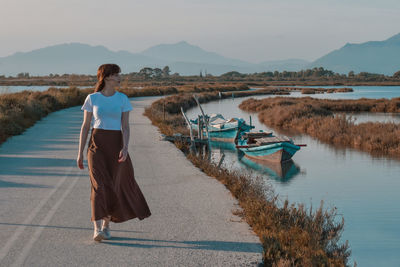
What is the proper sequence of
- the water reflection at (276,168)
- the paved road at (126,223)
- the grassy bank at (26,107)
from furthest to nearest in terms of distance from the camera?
the grassy bank at (26,107)
the water reflection at (276,168)
the paved road at (126,223)

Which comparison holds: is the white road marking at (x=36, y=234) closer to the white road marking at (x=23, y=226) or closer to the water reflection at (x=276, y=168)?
the white road marking at (x=23, y=226)

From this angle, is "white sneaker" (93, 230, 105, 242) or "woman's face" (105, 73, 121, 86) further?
"white sneaker" (93, 230, 105, 242)

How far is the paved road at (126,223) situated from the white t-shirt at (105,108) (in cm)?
161

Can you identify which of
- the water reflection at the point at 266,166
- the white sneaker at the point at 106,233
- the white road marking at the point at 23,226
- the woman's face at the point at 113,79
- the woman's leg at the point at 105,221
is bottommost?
the water reflection at the point at 266,166

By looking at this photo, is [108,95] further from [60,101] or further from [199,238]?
[60,101]

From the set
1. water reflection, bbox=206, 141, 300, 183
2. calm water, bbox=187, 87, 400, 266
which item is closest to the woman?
calm water, bbox=187, 87, 400, 266

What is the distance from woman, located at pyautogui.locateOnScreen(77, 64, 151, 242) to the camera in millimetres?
6355

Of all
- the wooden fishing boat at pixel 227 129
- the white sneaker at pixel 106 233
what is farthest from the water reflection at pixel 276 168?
the white sneaker at pixel 106 233

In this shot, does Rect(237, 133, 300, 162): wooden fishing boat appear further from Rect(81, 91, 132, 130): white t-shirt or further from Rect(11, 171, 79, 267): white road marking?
Rect(81, 91, 132, 130): white t-shirt

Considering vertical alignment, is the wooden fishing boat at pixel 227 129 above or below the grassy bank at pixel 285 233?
below

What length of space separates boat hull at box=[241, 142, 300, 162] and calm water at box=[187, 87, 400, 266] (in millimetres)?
531

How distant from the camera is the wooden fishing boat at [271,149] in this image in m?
23.0

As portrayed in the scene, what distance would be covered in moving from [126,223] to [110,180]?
143cm

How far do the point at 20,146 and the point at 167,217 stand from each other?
10.7m
